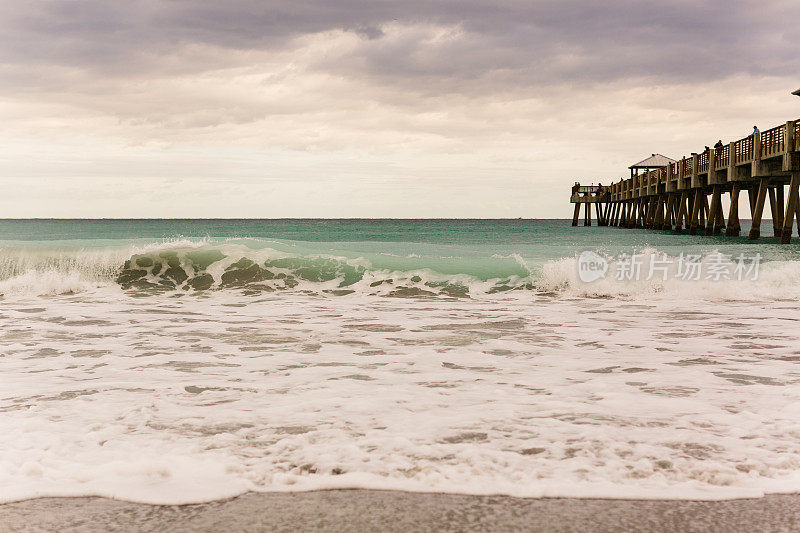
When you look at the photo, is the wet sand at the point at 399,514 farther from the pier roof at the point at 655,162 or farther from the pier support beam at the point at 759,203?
the pier roof at the point at 655,162

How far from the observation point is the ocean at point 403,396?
315 cm

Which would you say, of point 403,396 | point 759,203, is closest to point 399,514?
point 403,396

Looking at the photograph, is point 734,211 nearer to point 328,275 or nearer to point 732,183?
point 732,183

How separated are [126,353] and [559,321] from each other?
5.47m

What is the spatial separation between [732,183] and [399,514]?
30708mm

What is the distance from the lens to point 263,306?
11.3 meters

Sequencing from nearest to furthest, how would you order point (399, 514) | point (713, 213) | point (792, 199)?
point (399, 514), point (792, 199), point (713, 213)

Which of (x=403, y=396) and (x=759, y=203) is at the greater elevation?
(x=759, y=203)

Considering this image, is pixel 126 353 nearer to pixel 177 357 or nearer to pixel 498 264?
pixel 177 357

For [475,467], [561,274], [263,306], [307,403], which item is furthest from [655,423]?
[561,274]

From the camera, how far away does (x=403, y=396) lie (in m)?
4.78

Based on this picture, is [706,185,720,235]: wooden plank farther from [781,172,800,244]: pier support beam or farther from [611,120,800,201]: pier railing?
[781,172,800,244]: pier support beam

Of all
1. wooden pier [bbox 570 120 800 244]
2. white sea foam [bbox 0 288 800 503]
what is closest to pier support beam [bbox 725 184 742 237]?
wooden pier [bbox 570 120 800 244]

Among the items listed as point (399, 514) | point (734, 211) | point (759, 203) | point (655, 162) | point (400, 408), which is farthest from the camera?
point (655, 162)
